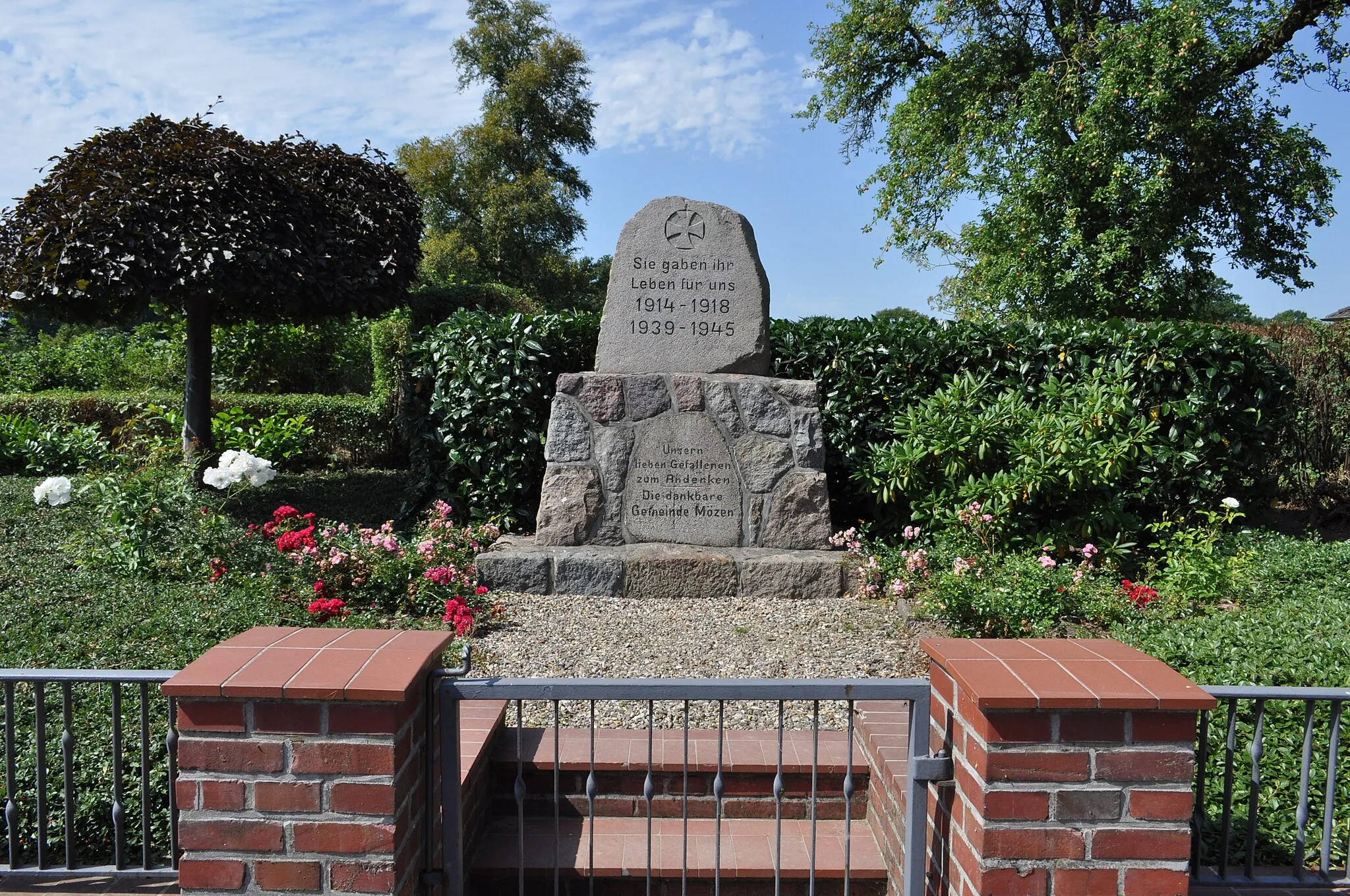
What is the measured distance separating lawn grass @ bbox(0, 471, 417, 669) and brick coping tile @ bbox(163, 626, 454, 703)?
6.34 feet

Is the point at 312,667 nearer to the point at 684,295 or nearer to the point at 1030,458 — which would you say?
the point at 684,295

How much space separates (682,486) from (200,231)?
4244 millimetres

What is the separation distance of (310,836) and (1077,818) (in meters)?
1.73

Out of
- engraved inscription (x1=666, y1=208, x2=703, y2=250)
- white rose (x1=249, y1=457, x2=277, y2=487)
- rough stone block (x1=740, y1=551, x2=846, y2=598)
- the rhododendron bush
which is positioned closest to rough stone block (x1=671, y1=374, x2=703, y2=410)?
engraved inscription (x1=666, y1=208, x2=703, y2=250)

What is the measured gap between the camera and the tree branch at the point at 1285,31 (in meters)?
11.3

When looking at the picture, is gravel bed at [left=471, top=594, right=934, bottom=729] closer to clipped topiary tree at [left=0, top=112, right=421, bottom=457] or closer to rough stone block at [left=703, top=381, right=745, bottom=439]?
rough stone block at [left=703, top=381, right=745, bottom=439]

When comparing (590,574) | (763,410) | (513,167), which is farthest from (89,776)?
(513,167)

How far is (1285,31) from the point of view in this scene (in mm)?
11383

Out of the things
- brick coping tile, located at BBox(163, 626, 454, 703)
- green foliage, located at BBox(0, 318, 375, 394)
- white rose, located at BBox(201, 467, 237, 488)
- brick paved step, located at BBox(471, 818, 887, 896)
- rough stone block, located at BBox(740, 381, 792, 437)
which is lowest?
brick paved step, located at BBox(471, 818, 887, 896)

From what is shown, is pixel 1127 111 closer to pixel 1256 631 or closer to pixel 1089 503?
pixel 1089 503

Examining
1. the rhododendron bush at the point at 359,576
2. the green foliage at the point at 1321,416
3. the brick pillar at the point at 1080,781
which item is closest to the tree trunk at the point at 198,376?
the rhododendron bush at the point at 359,576

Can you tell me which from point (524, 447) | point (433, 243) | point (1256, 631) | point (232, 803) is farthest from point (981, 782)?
point (433, 243)

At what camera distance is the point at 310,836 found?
2.12m

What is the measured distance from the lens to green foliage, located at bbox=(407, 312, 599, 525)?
7.05 metres
